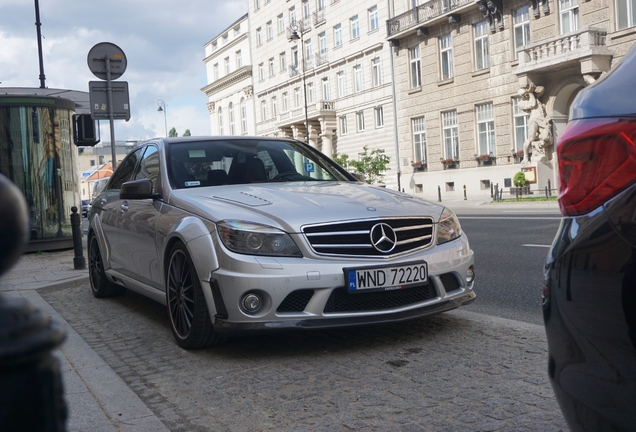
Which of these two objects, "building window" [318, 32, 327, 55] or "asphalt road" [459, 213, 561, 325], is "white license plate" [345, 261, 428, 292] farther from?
"building window" [318, 32, 327, 55]

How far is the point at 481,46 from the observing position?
35.8m

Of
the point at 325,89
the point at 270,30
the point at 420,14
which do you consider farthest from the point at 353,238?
the point at 270,30

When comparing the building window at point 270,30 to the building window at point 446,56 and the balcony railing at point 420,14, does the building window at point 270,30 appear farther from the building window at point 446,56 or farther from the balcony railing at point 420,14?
the building window at point 446,56

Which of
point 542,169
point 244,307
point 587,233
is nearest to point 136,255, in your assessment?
point 244,307

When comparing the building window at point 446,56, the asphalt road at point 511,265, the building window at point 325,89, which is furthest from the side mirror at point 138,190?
the building window at point 325,89

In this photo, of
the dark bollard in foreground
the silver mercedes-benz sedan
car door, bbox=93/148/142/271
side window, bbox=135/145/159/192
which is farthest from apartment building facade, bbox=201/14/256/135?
the dark bollard in foreground

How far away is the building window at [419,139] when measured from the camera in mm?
41125

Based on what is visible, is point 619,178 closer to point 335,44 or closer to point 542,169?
point 542,169

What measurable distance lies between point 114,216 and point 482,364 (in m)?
3.92

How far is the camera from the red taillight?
195cm

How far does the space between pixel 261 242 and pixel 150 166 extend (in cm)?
217

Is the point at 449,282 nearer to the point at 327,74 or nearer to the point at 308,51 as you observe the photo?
the point at 327,74

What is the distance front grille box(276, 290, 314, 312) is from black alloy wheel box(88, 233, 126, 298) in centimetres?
349

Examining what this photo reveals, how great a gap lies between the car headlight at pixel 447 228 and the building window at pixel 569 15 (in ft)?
90.1
